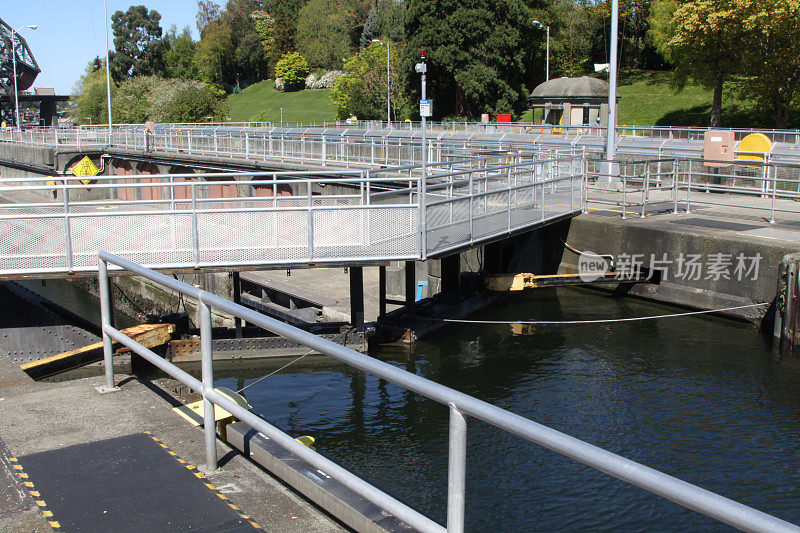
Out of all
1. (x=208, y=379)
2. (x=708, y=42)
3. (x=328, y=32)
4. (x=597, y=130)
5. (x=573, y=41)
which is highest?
(x=328, y=32)

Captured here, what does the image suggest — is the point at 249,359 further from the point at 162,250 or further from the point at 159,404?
the point at 159,404

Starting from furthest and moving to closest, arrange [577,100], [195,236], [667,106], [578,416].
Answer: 1. [667,106]
2. [577,100]
3. [195,236]
4. [578,416]

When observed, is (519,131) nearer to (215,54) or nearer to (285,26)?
(285,26)

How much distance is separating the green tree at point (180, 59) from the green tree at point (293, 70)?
18.9 metres

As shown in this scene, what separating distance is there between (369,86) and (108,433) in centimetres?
7606

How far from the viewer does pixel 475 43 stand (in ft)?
220

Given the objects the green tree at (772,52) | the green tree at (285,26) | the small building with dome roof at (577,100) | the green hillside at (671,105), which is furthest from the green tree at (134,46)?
the green tree at (772,52)

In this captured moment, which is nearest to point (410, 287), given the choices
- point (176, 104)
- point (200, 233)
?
point (200, 233)

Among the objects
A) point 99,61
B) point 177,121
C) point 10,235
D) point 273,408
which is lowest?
point 273,408

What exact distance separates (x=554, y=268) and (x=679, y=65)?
40087 mm

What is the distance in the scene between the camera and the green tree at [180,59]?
132250 millimetres

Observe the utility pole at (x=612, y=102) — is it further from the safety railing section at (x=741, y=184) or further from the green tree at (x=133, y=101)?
the green tree at (x=133, y=101)

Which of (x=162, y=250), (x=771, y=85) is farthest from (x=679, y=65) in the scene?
(x=162, y=250)

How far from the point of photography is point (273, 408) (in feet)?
40.8
